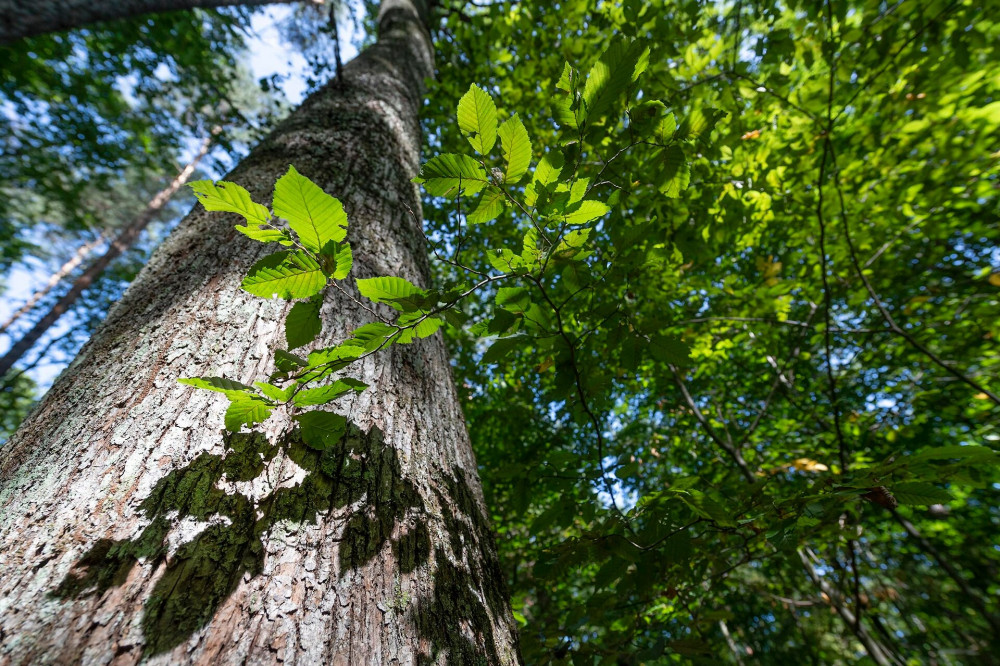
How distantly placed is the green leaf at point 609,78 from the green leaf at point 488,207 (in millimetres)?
233

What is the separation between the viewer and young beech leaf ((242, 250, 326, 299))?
2.06ft

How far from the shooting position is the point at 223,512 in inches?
24.0

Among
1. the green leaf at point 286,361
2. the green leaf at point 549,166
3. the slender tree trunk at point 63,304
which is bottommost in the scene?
the green leaf at point 286,361

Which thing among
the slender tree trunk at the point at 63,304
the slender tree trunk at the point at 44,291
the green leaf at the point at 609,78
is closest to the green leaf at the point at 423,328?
the green leaf at the point at 609,78

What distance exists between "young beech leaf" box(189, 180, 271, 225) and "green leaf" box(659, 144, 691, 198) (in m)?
0.95

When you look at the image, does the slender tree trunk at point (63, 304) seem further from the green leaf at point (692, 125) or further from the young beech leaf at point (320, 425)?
the green leaf at point (692, 125)

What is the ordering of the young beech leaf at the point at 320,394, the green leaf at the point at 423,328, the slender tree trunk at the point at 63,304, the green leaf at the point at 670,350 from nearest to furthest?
the young beech leaf at the point at 320,394
the green leaf at the point at 423,328
the green leaf at the point at 670,350
the slender tree trunk at the point at 63,304

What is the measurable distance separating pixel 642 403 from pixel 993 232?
3699 mm

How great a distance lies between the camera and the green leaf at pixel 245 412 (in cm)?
59

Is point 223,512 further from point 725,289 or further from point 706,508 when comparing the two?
point 725,289

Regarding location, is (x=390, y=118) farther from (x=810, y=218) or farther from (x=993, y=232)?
(x=993, y=232)

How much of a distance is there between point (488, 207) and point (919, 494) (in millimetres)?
1148

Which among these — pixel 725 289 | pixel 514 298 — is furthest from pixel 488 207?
pixel 725 289

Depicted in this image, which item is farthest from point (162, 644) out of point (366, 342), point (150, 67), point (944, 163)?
point (150, 67)
